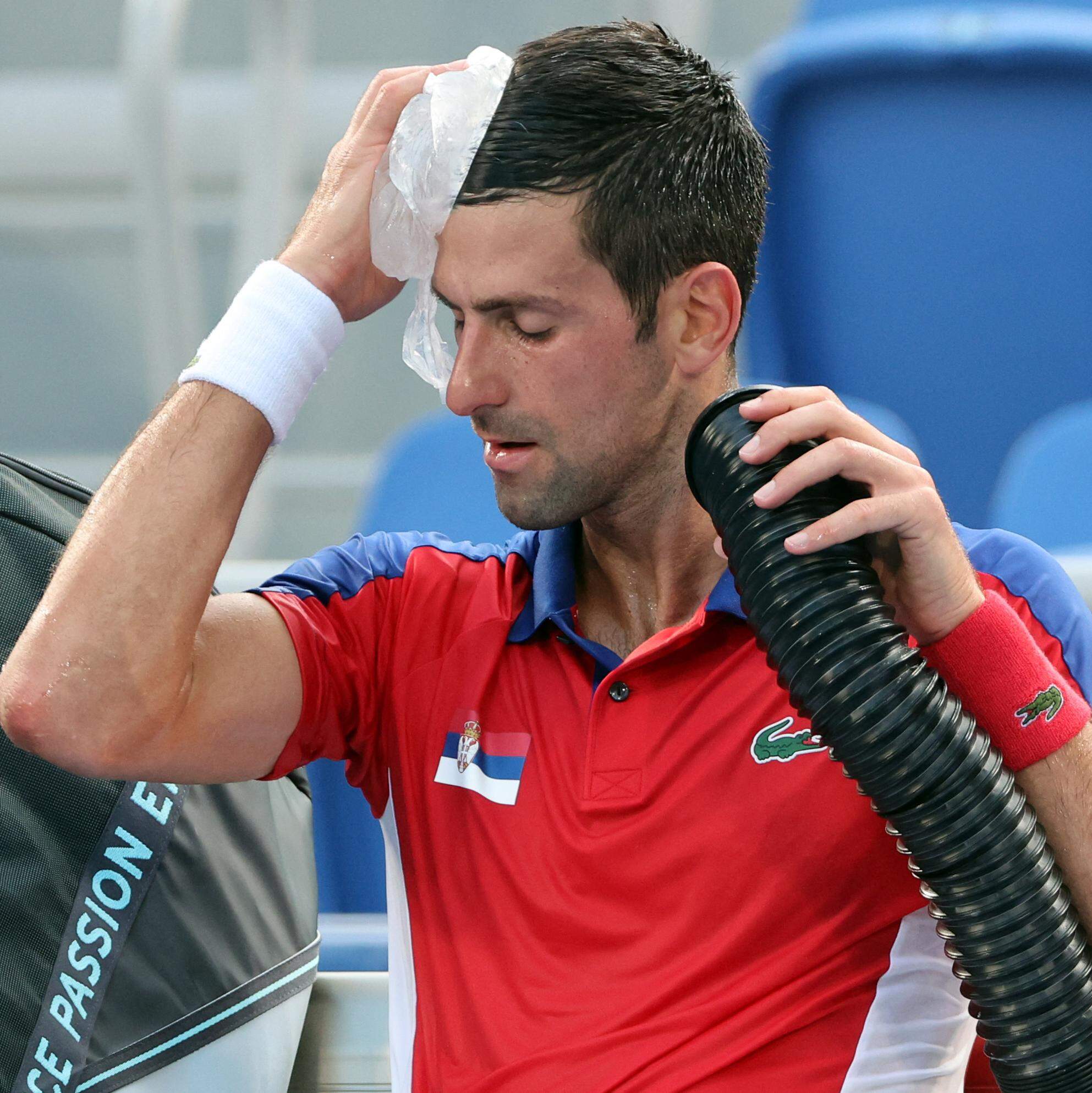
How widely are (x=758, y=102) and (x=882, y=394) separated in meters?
0.58

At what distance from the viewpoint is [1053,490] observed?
2.16m

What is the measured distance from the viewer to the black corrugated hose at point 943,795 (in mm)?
1010

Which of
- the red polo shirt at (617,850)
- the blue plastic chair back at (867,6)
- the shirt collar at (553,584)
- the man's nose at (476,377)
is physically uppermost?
the blue plastic chair back at (867,6)

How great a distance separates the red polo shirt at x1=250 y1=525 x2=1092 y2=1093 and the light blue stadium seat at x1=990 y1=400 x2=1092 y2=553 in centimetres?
81

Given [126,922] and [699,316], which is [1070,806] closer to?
[699,316]

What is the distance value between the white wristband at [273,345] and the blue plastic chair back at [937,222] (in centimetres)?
134

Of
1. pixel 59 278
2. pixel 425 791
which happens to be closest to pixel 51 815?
pixel 425 791

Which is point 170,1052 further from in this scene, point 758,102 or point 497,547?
point 758,102

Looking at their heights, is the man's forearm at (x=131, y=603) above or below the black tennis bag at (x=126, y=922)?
above

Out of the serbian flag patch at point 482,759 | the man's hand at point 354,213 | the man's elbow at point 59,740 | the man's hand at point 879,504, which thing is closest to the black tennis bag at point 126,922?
the man's elbow at point 59,740

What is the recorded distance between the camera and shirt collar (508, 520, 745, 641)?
1.43 m

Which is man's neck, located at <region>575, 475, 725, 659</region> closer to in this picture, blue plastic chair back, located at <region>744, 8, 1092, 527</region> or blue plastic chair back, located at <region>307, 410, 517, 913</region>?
blue plastic chair back, located at <region>307, 410, 517, 913</region>

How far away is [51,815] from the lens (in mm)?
1271

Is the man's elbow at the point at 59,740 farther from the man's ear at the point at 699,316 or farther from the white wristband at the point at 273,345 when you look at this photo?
the man's ear at the point at 699,316
